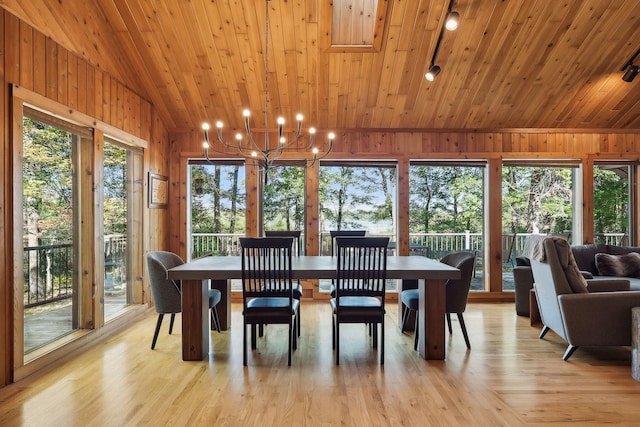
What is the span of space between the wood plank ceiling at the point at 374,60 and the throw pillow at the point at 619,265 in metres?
2.05

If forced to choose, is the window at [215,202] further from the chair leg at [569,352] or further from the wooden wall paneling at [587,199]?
the wooden wall paneling at [587,199]

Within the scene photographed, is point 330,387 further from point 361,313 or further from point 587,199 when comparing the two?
point 587,199

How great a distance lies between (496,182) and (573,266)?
2.60 m

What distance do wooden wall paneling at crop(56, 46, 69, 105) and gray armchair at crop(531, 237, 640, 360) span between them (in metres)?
4.52

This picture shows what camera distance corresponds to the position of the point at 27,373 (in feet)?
9.45

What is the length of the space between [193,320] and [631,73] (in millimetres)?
5702

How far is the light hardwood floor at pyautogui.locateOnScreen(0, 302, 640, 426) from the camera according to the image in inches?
91.2

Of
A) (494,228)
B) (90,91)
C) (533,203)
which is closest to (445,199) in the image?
(494,228)

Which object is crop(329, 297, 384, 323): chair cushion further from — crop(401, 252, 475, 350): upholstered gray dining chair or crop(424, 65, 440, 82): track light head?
crop(424, 65, 440, 82): track light head

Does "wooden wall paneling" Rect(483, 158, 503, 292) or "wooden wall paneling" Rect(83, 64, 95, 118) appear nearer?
"wooden wall paneling" Rect(83, 64, 95, 118)

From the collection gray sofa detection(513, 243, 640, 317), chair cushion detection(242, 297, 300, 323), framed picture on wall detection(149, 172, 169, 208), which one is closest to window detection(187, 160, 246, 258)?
framed picture on wall detection(149, 172, 169, 208)

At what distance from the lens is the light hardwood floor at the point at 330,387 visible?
7.60ft

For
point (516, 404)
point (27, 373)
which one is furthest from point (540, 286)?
point (27, 373)

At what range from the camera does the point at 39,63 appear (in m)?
3.05
